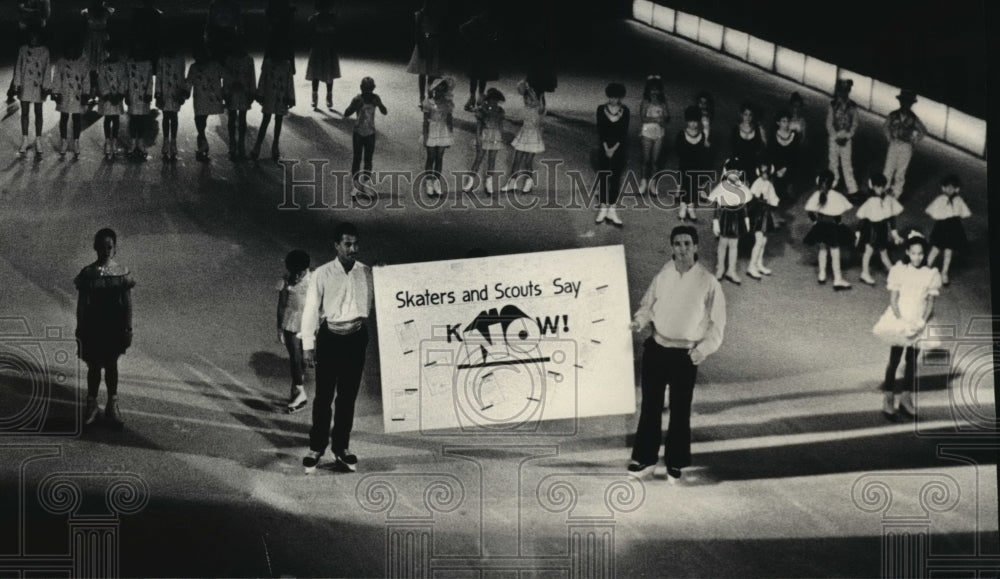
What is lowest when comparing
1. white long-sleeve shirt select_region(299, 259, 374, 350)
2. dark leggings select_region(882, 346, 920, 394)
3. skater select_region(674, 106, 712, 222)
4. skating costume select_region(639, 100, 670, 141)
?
dark leggings select_region(882, 346, 920, 394)

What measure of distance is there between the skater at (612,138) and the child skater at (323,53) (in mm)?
1732

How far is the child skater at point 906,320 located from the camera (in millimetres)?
9852

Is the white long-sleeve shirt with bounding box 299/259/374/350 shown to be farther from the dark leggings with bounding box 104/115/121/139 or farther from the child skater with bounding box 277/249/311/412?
the dark leggings with bounding box 104/115/121/139

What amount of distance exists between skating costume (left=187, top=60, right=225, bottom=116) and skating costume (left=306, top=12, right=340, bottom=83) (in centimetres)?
59

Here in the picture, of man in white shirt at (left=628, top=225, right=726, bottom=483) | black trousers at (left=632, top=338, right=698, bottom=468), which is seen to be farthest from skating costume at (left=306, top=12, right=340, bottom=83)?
black trousers at (left=632, top=338, right=698, bottom=468)

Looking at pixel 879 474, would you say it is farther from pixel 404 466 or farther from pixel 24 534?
pixel 24 534

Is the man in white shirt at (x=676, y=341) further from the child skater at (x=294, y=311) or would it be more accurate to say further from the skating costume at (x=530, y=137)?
the child skater at (x=294, y=311)

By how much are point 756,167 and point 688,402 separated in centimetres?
162

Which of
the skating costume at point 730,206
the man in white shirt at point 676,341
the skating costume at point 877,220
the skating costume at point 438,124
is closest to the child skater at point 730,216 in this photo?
the skating costume at point 730,206

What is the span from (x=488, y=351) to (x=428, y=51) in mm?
2019

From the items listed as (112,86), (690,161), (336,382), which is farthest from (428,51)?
(336,382)

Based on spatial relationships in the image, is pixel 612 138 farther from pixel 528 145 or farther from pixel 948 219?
pixel 948 219

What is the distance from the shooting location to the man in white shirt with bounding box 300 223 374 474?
931cm

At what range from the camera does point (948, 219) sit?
10078mm
